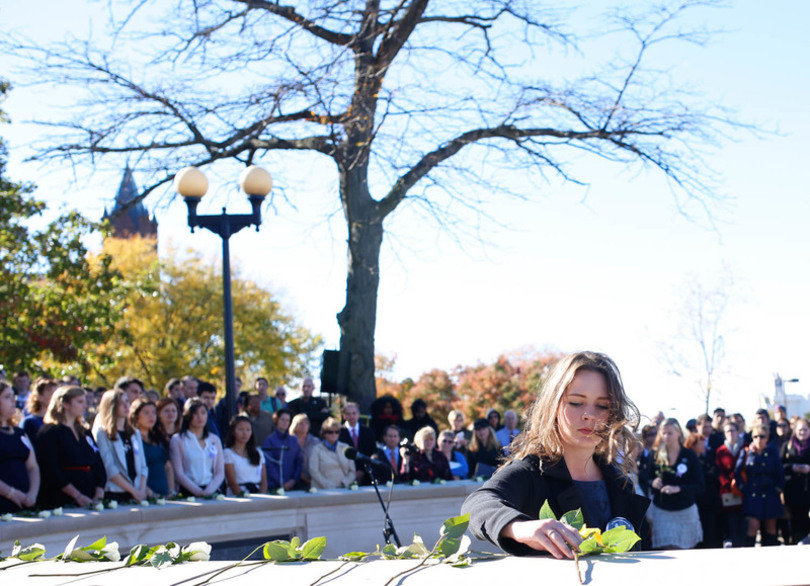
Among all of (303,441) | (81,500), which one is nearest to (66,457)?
(81,500)

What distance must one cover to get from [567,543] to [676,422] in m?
9.81

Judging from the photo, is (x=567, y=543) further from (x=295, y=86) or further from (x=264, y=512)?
(x=295, y=86)

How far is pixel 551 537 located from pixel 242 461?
7959 millimetres

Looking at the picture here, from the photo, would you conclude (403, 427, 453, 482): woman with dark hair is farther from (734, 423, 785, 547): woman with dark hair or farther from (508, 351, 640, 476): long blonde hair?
(508, 351, 640, 476): long blonde hair

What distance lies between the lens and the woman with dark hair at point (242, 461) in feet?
32.3

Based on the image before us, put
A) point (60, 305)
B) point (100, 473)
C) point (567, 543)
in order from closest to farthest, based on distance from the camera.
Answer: point (567, 543) < point (100, 473) < point (60, 305)

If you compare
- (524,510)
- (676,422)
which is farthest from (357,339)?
(524,510)

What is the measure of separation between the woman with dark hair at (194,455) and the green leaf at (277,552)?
683 cm

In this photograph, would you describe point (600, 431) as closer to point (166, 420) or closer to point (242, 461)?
point (166, 420)

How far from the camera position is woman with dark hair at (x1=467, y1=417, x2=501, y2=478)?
1266 cm

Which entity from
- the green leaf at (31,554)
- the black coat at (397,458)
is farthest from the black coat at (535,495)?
the black coat at (397,458)

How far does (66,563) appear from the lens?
9.45 ft

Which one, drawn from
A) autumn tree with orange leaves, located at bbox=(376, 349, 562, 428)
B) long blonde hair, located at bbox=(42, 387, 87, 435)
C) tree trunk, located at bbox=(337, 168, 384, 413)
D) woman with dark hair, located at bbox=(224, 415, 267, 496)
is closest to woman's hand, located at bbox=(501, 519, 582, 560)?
long blonde hair, located at bbox=(42, 387, 87, 435)

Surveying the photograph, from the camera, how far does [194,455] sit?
9344 millimetres
